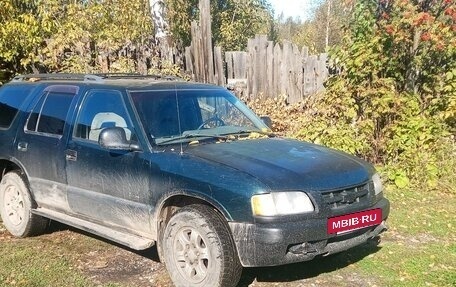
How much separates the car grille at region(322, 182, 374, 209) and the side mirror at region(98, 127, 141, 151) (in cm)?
168

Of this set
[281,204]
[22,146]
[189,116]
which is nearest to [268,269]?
[281,204]

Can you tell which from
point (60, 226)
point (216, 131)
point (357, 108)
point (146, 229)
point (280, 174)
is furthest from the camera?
point (357, 108)

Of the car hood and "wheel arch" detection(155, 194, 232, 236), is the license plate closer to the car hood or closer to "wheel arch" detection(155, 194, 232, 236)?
the car hood

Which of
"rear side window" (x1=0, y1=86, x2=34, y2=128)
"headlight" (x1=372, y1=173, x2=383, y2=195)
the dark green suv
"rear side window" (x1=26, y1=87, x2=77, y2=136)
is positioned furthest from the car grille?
"rear side window" (x1=0, y1=86, x2=34, y2=128)

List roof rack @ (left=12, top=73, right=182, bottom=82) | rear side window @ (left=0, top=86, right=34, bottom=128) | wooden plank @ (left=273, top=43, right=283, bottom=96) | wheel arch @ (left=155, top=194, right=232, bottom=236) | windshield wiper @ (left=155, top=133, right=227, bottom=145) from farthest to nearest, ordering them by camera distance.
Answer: wooden plank @ (left=273, top=43, right=283, bottom=96), rear side window @ (left=0, top=86, right=34, bottom=128), roof rack @ (left=12, top=73, right=182, bottom=82), windshield wiper @ (left=155, top=133, right=227, bottom=145), wheel arch @ (left=155, top=194, right=232, bottom=236)

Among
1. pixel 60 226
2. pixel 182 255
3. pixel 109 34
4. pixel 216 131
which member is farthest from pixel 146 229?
pixel 109 34

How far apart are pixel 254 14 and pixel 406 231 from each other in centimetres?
2324

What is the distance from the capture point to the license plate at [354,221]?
3.97 meters

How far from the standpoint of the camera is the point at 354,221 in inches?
163

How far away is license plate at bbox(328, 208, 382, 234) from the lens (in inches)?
156

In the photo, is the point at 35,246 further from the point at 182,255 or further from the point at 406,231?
the point at 406,231

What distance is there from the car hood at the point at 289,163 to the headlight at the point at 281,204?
0.19 feet

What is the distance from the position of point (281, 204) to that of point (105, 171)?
1.79 metres

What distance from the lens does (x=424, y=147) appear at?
8.07 m
